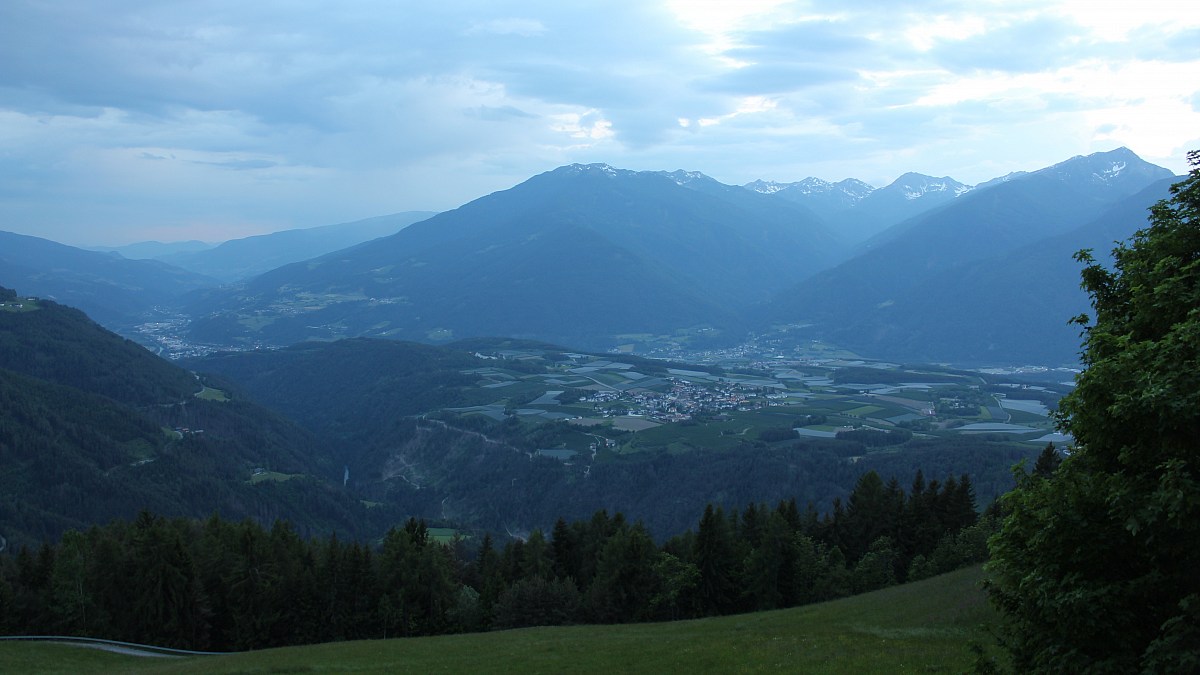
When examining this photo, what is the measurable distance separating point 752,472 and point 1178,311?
4637 inches

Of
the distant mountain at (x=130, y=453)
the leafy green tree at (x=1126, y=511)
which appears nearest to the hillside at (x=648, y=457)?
the distant mountain at (x=130, y=453)

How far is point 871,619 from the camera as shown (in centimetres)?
2838

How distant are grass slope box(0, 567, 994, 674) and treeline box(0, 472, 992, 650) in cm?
1044

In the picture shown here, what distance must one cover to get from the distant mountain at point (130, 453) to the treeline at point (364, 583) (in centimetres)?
7416

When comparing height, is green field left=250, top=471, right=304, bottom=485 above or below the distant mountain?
below

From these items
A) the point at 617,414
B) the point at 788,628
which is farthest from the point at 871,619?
the point at 617,414

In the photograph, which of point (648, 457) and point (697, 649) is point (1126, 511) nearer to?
point (697, 649)

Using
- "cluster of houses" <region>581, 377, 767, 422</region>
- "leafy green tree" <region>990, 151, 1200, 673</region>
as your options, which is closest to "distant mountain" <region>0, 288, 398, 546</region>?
"cluster of houses" <region>581, 377, 767, 422</region>

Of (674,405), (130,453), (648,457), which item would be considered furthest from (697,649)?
(674,405)

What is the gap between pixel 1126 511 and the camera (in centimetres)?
1066

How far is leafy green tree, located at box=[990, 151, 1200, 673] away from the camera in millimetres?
10234

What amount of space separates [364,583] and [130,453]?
122159 mm

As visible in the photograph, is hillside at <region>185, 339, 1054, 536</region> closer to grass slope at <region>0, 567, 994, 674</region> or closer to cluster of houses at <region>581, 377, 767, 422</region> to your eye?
cluster of houses at <region>581, 377, 767, 422</region>

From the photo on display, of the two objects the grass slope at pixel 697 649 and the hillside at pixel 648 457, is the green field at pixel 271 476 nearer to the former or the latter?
the hillside at pixel 648 457
